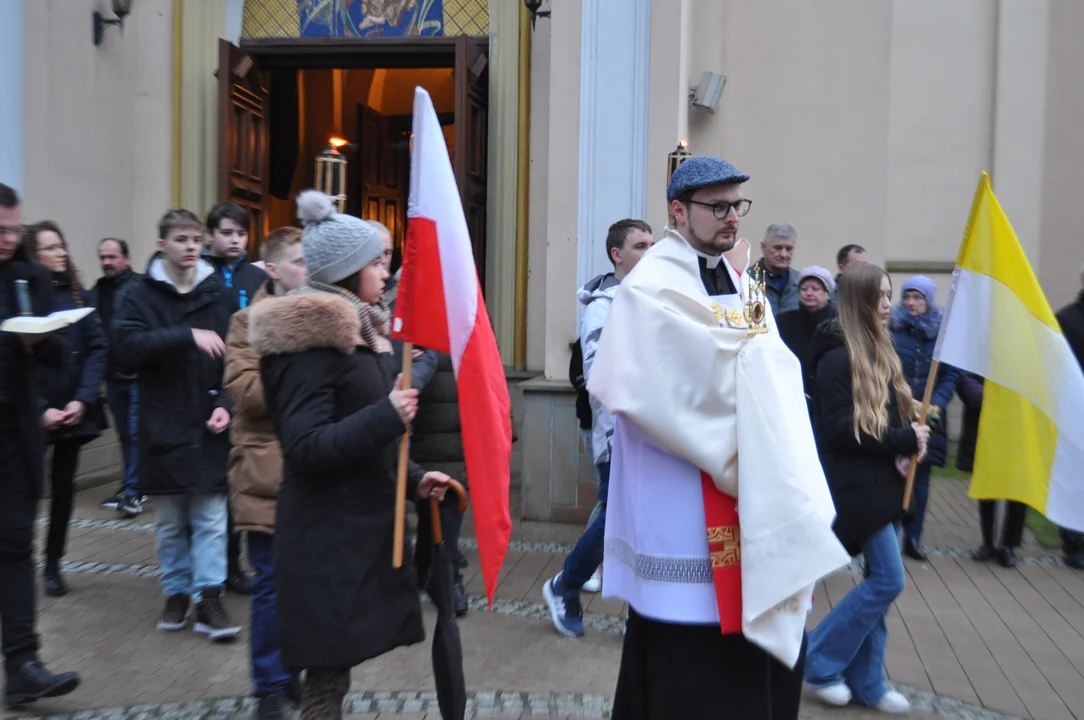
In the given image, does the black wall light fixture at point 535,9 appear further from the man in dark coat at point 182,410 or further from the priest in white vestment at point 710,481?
the priest in white vestment at point 710,481

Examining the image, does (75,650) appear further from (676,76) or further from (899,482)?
(676,76)

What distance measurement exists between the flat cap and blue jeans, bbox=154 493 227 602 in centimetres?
314

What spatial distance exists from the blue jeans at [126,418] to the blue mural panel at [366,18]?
4709mm

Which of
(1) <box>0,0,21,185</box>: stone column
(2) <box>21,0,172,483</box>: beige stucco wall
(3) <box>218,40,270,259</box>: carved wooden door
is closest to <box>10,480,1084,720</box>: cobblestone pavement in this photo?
(1) <box>0,0,21,185</box>: stone column

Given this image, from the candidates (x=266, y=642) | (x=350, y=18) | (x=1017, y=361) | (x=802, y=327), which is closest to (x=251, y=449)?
(x=266, y=642)

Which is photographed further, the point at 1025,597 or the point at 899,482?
the point at 1025,597

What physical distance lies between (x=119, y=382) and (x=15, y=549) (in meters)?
3.81

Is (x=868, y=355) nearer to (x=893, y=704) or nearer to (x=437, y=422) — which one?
(x=893, y=704)

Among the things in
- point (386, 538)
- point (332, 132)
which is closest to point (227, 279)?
point (386, 538)

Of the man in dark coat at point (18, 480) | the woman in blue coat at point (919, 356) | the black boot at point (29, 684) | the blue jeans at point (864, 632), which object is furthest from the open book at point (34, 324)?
the woman in blue coat at point (919, 356)

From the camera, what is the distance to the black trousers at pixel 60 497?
6.12 metres

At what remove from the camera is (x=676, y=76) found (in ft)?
27.2

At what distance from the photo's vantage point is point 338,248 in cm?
327

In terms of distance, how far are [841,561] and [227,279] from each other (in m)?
4.39
